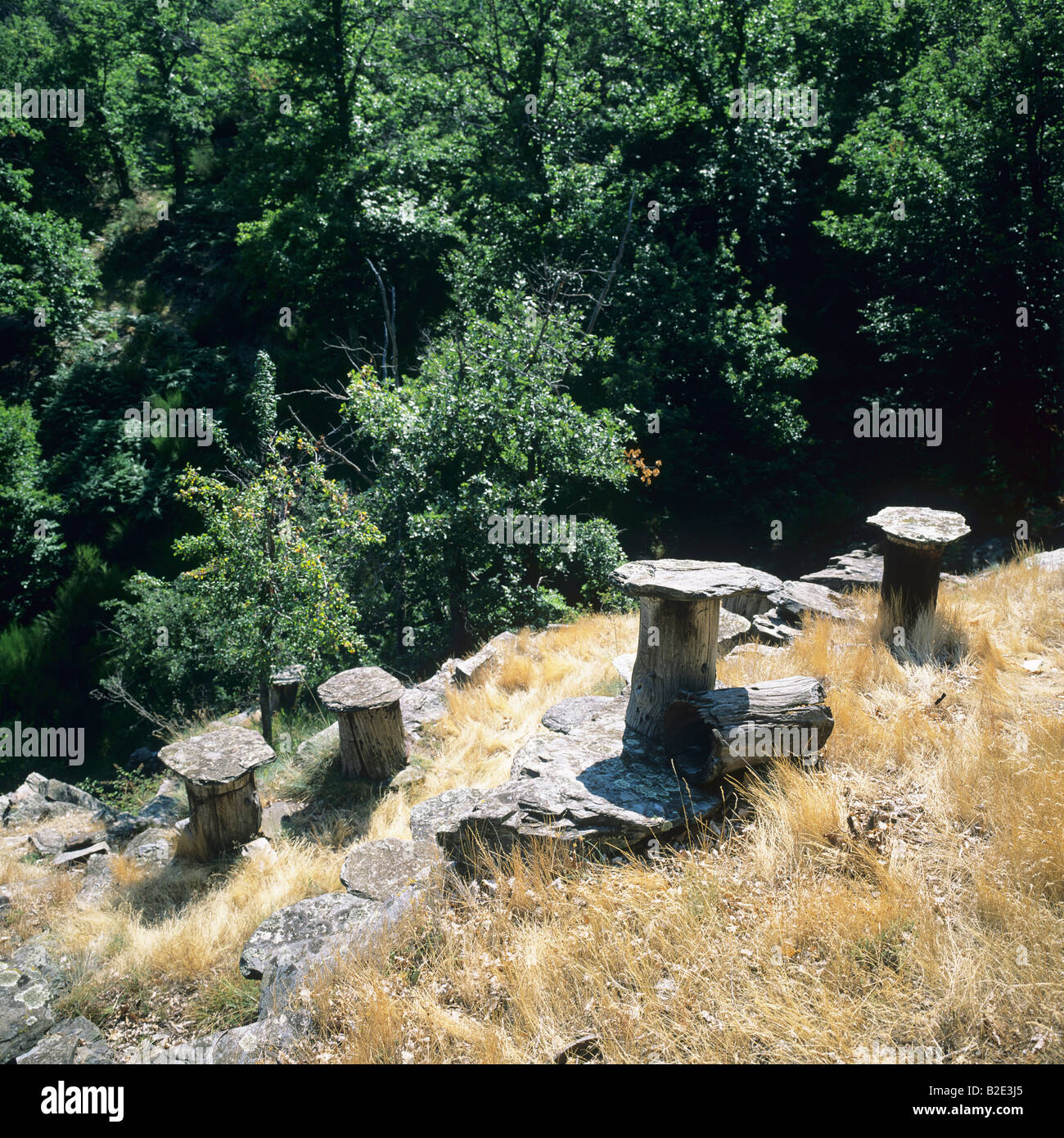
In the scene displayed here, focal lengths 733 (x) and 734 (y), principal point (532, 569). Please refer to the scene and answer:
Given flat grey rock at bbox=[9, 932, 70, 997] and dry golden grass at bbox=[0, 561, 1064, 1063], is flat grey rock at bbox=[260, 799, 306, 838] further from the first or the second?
flat grey rock at bbox=[9, 932, 70, 997]

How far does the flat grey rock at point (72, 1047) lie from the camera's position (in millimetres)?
3670

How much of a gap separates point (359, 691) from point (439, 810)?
1.72m

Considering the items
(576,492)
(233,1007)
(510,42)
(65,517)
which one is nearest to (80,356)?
(65,517)

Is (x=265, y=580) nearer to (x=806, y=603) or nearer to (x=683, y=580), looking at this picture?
(x=683, y=580)

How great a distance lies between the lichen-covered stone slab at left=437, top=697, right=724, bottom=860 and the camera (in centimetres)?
419

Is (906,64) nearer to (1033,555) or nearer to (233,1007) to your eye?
(1033,555)

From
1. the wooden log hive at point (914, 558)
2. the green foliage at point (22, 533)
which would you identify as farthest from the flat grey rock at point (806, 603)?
the green foliage at point (22, 533)

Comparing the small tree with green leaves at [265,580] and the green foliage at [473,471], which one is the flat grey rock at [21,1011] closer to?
the small tree with green leaves at [265,580]

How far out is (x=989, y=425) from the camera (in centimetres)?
1355

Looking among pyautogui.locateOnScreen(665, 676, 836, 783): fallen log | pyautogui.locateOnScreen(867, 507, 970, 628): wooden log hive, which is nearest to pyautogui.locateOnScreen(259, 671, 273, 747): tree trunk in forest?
pyautogui.locateOnScreen(665, 676, 836, 783): fallen log

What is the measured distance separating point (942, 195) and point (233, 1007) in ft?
47.7

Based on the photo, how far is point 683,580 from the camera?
4.62 m

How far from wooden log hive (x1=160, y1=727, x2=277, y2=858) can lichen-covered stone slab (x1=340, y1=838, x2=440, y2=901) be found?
1.44m

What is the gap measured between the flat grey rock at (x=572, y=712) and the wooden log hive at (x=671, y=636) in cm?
89
